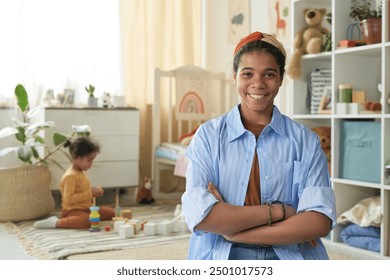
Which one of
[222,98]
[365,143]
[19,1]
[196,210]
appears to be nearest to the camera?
[196,210]

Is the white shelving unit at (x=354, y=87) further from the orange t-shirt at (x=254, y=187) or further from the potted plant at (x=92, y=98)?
the potted plant at (x=92, y=98)

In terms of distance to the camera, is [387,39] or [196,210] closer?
[196,210]

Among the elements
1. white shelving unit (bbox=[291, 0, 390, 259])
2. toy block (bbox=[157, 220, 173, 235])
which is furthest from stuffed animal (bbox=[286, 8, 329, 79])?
toy block (bbox=[157, 220, 173, 235])

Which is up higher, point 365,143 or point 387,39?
point 387,39

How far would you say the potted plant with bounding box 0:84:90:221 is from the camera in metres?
2.82

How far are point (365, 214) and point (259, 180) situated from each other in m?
1.25

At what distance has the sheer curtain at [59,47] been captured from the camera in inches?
133

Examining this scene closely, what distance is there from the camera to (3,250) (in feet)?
7.30

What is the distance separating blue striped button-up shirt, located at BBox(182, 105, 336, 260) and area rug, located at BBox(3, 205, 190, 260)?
1129 mm

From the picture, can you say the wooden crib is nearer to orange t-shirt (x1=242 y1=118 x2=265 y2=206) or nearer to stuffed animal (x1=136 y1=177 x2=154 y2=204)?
stuffed animal (x1=136 y1=177 x2=154 y2=204)

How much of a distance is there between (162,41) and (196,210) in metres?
3.08

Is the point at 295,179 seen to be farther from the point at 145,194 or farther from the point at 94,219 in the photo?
the point at 145,194
